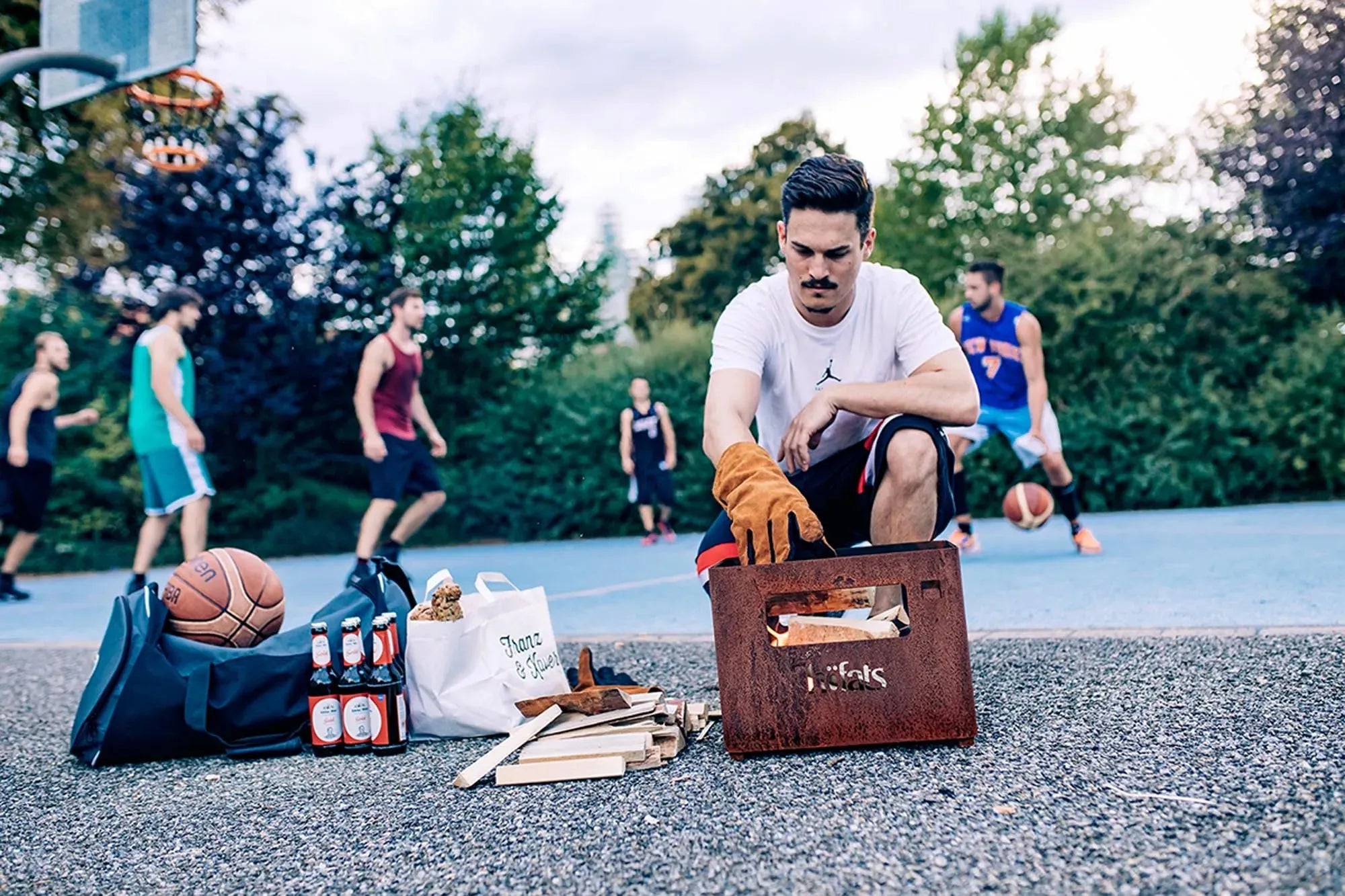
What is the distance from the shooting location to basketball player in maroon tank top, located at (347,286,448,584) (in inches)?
292

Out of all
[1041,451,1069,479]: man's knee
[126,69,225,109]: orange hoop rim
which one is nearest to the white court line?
[1041,451,1069,479]: man's knee

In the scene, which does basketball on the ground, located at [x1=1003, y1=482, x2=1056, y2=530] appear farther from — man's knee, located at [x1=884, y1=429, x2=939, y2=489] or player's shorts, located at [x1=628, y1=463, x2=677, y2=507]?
player's shorts, located at [x1=628, y1=463, x2=677, y2=507]

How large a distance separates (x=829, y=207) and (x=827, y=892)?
192cm

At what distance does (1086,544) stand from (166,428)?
6307 mm

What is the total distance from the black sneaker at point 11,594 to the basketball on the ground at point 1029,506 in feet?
26.5

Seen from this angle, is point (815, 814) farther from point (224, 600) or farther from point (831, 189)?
point (224, 600)

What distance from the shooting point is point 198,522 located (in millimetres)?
7082

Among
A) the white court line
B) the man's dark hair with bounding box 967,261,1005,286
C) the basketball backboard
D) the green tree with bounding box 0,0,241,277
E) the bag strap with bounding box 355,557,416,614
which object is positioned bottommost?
the white court line

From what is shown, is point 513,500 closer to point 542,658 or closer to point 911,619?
point 542,658

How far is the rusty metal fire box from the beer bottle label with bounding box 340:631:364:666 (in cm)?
117

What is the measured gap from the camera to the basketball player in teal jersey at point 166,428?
7.07 meters

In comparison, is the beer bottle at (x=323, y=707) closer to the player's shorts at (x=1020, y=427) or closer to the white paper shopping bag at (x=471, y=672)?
the white paper shopping bag at (x=471, y=672)

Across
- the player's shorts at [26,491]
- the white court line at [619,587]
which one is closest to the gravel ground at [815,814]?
the white court line at [619,587]

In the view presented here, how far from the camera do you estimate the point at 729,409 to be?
10.4 feet
